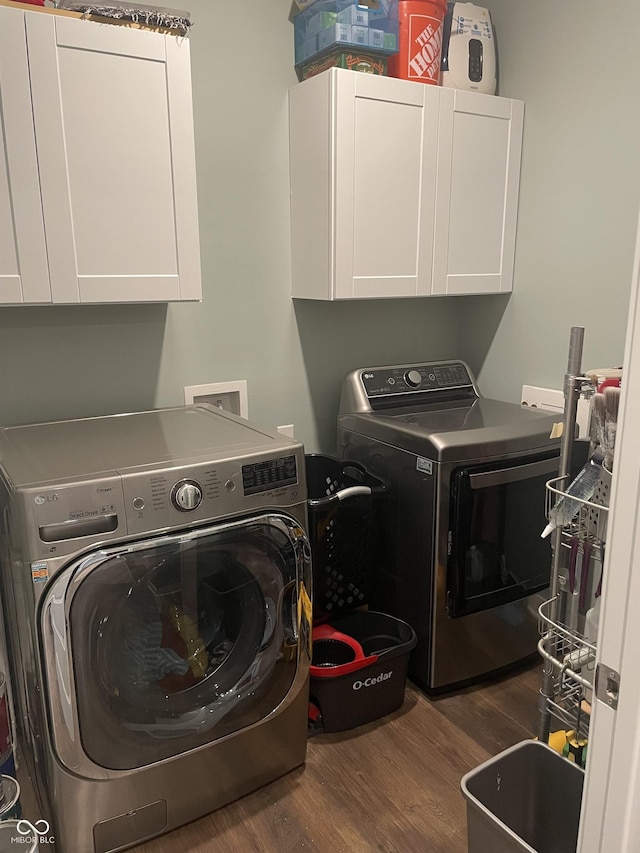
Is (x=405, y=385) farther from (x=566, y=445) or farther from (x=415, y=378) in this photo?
(x=566, y=445)

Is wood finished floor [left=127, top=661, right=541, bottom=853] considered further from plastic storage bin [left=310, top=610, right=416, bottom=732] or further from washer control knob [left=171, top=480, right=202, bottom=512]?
washer control knob [left=171, top=480, right=202, bottom=512]

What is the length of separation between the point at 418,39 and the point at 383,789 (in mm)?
2293

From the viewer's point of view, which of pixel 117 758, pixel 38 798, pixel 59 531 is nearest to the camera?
pixel 59 531

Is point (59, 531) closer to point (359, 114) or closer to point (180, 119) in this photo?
point (180, 119)

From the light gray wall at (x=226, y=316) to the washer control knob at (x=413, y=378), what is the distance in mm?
290

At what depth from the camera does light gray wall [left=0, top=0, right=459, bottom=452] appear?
195cm

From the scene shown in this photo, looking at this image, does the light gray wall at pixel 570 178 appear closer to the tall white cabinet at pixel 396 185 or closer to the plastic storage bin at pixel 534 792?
the tall white cabinet at pixel 396 185

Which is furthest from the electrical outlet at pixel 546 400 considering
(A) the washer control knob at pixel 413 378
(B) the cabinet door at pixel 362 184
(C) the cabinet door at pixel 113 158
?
(C) the cabinet door at pixel 113 158

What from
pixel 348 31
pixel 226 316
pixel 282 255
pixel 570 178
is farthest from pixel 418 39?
pixel 226 316

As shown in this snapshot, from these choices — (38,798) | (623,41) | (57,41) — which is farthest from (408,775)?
(623,41)

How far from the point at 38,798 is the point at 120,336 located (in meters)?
1.31

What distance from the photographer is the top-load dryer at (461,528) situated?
1969mm

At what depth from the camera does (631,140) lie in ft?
6.57

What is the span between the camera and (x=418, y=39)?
2.12 meters
